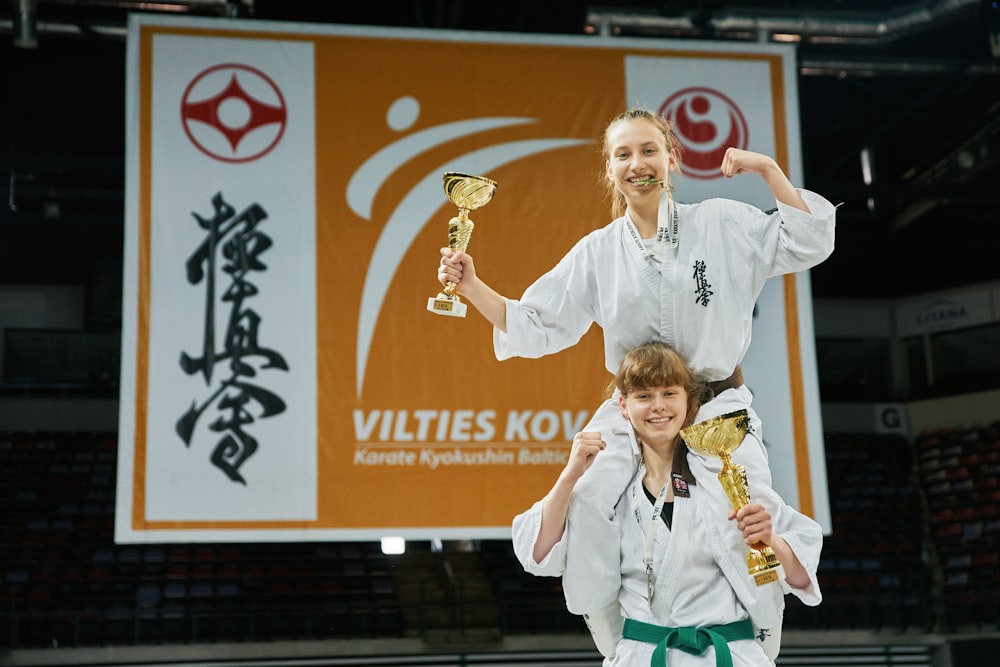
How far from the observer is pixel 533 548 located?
2.54 meters

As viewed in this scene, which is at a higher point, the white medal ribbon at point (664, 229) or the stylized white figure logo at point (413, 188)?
the stylized white figure logo at point (413, 188)

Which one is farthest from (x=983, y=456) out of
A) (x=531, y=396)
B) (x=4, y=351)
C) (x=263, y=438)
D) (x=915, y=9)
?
(x=4, y=351)

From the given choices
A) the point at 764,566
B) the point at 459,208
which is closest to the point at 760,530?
the point at 764,566

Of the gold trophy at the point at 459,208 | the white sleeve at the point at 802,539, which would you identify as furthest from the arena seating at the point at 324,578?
the white sleeve at the point at 802,539

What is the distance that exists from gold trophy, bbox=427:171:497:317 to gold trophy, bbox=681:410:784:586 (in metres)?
0.63

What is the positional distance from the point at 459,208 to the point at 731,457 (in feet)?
2.96

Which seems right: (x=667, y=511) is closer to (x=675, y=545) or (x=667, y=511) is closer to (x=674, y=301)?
(x=675, y=545)

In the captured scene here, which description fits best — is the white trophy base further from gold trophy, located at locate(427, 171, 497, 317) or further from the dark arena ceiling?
the dark arena ceiling

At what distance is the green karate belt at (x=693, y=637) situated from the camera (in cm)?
238

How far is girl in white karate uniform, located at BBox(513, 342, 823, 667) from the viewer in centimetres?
243

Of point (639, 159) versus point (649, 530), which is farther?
point (639, 159)

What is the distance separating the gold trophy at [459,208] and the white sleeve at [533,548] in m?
0.50

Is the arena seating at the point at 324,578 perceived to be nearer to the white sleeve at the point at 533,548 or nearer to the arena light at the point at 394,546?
the arena light at the point at 394,546

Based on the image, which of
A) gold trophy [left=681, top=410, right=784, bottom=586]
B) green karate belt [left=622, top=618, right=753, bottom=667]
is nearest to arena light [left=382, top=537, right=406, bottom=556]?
green karate belt [left=622, top=618, right=753, bottom=667]
